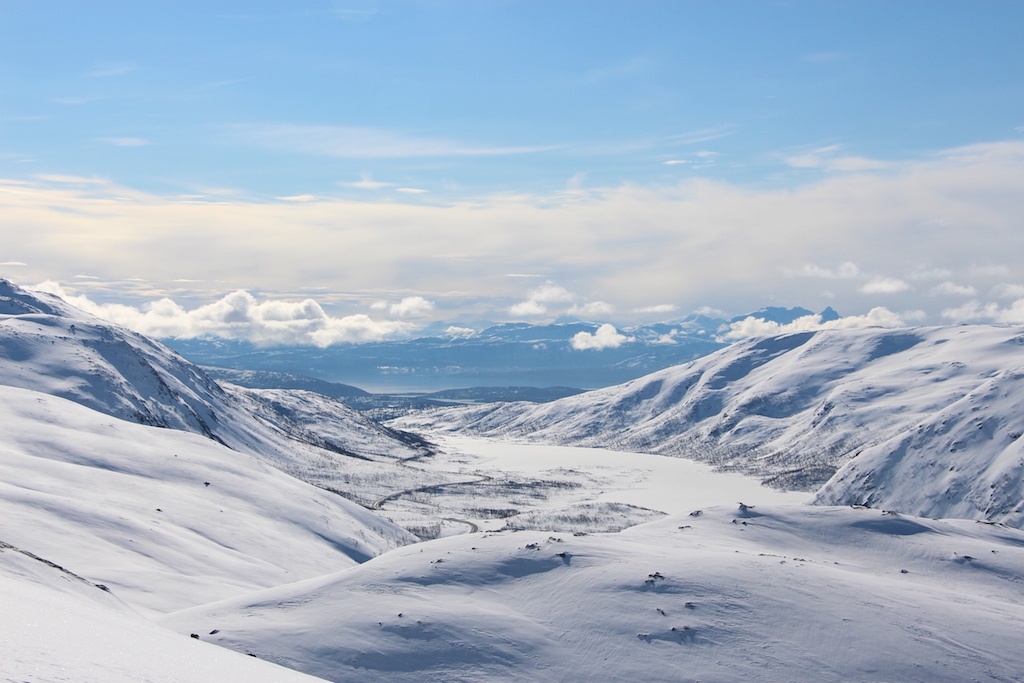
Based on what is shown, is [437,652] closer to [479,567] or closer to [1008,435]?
[479,567]

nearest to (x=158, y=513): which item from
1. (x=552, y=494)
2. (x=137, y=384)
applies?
(x=137, y=384)

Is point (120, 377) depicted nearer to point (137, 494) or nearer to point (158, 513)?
point (137, 494)

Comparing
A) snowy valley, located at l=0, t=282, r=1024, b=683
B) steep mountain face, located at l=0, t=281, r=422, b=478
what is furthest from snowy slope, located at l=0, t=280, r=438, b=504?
snowy valley, located at l=0, t=282, r=1024, b=683

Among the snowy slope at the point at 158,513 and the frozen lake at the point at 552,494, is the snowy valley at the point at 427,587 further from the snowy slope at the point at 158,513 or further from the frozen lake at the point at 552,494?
the frozen lake at the point at 552,494

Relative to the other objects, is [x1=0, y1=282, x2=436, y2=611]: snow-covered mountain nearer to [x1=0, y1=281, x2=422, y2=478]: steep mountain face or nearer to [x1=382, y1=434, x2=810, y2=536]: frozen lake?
[x1=0, y1=281, x2=422, y2=478]: steep mountain face

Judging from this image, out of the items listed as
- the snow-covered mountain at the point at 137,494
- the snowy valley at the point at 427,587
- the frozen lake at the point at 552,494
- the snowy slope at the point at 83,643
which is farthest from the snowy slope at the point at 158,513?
the frozen lake at the point at 552,494

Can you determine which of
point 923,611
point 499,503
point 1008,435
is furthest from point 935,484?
point 923,611

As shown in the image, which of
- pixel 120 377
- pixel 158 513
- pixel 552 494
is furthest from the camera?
pixel 552 494
